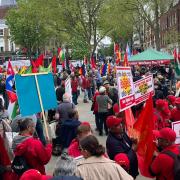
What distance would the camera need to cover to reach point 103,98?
12.7m

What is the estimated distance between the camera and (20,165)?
558cm

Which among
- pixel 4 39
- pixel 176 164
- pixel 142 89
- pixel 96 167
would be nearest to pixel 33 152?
pixel 96 167

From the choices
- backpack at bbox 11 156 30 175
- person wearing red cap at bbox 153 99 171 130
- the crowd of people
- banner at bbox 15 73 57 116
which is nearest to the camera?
the crowd of people

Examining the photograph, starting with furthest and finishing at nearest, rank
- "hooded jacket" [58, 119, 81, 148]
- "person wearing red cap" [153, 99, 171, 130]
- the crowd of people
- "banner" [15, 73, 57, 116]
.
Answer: "hooded jacket" [58, 119, 81, 148] < "person wearing red cap" [153, 99, 171, 130] < "banner" [15, 73, 57, 116] < the crowd of people

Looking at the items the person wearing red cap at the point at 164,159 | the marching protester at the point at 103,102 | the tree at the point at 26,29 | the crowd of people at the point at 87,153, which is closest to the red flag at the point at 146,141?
the crowd of people at the point at 87,153

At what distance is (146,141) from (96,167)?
1559 mm

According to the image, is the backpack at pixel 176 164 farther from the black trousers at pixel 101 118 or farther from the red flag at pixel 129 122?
the black trousers at pixel 101 118

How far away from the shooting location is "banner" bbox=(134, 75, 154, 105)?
27.3 feet

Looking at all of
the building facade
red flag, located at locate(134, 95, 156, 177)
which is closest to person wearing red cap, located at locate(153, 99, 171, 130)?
red flag, located at locate(134, 95, 156, 177)

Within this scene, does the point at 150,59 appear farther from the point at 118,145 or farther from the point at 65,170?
the point at 65,170

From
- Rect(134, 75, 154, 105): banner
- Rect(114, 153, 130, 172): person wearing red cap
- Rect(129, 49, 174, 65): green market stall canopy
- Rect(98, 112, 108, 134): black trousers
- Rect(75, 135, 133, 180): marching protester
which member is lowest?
Rect(98, 112, 108, 134): black trousers

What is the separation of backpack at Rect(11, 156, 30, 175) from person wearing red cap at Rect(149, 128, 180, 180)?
1.53 meters

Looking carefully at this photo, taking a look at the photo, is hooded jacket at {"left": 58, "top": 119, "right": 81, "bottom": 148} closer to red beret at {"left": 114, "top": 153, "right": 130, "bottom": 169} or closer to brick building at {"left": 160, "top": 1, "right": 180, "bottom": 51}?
red beret at {"left": 114, "top": 153, "right": 130, "bottom": 169}

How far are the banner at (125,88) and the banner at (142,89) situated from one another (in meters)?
0.39
